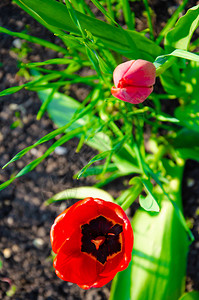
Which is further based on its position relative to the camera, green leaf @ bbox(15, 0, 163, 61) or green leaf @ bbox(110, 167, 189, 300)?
green leaf @ bbox(110, 167, 189, 300)

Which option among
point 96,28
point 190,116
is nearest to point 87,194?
point 190,116

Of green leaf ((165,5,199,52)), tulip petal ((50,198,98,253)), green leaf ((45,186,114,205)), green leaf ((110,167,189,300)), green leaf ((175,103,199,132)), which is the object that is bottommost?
green leaf ((110,167,189,300))

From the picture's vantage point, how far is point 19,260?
1.39 meters

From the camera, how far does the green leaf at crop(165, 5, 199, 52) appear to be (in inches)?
28.3

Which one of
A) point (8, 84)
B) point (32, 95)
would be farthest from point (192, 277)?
point (8, 84)

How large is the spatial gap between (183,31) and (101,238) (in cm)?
52

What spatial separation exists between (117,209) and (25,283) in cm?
87

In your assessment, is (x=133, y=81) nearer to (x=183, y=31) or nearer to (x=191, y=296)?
(x=183, y=31)

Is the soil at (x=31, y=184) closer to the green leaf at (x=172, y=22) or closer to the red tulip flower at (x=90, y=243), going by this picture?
the green leaf at (x=172, y=22)

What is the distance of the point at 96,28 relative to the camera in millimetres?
768

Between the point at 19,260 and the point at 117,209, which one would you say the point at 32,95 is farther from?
the point at 117,209

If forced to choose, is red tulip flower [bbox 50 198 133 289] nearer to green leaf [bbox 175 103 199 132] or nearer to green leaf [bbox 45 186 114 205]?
green leaf [bbox 45 186 114 205]

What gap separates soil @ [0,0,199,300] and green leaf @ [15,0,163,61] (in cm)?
56

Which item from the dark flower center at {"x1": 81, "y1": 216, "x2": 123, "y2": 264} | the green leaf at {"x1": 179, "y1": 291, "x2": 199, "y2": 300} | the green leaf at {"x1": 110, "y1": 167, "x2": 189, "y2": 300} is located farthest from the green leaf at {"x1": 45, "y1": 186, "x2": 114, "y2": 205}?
the green leaf at {"x1": 179, "y1": 291, "x2": 199, "y2": 300}
